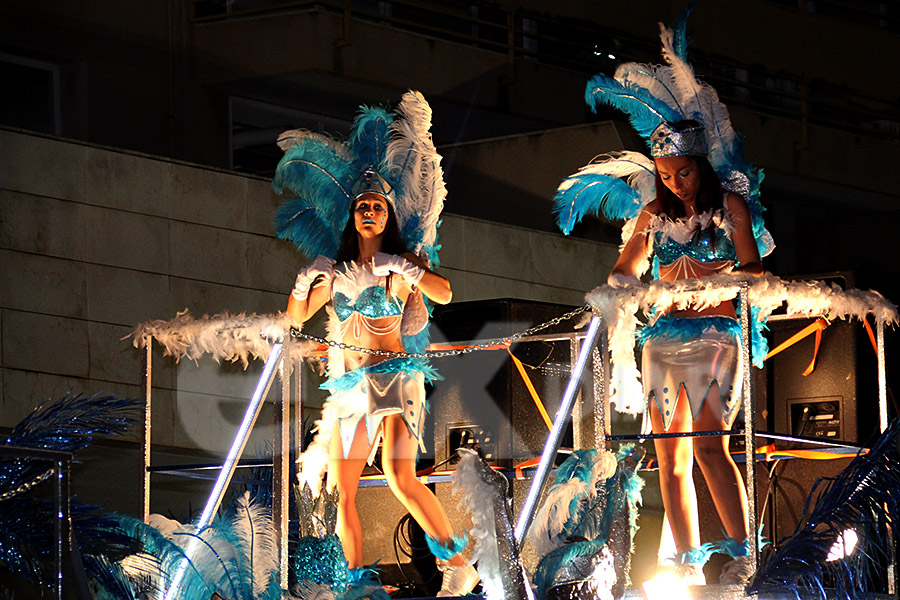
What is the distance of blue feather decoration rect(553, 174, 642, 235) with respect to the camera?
17.0ft

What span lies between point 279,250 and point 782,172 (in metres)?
5.87

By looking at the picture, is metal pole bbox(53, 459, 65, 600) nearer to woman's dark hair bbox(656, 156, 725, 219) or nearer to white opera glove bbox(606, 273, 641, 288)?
white opera glove bbox(606, 273, 641, 288)

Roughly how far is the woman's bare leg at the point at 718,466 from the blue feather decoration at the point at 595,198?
851 millimetres

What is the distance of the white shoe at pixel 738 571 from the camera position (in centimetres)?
433

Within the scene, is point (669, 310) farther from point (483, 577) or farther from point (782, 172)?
point (782, 172)

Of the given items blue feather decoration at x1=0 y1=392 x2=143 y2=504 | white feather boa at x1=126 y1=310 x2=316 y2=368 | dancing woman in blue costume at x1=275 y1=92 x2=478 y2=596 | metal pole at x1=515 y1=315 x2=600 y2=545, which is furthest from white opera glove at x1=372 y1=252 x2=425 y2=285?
blue feather decoration at x1=0 y1=392 x2=143 y2=504

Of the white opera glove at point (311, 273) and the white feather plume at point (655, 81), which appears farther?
the white opera glove at point (311, 273)

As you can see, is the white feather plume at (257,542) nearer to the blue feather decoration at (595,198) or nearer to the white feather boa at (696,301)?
the white feather boa at (696,301)

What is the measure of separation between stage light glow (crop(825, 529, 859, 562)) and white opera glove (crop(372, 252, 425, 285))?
167cm

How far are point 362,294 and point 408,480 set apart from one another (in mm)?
681

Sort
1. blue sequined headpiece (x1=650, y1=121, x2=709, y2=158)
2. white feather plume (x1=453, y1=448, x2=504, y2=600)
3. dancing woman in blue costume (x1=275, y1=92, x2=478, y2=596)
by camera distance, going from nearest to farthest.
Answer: white feather plume (x1=453, y1=448, x2=504, y2=600) < blue sequined headpiece (x1=650, y1=121, x2=709, y2=158) < dancing woman in blue costume (x1=275, y1=92, x2=478, y2=596)

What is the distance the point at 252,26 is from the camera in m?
10.5

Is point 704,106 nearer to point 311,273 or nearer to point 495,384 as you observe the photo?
point 311,273

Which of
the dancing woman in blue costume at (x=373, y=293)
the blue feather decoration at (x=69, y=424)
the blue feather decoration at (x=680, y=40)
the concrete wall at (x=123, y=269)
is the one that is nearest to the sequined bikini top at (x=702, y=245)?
the blue feather decoration at (x=680, y=40)
